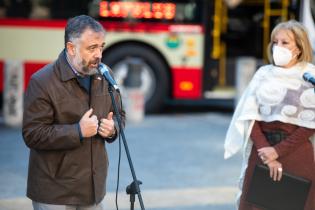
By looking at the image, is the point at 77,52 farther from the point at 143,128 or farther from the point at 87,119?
the point at 143,128

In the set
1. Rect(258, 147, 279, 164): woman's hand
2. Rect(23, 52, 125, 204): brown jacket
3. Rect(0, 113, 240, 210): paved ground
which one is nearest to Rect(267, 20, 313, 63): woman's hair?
Rect(258, 147, 279, 164): woman's hand

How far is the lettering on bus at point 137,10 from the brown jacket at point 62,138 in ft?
25.5

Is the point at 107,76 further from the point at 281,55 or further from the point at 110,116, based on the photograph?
the point at 281,55

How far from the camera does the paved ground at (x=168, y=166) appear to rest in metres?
6.67

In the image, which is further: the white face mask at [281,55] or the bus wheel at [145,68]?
the bus wheel at [145,68]

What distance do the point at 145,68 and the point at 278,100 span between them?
747 cm

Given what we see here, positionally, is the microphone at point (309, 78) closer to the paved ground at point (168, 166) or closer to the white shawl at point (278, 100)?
the white shawl at point (278, 100)

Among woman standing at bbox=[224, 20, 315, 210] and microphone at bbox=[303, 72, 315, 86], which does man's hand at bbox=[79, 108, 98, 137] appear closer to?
woman standing at bbox=[224, 20, 315, 210]

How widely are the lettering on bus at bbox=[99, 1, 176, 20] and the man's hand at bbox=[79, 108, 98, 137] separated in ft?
26.1

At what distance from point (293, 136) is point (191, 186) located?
304 cm

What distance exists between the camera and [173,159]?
28.3 ft

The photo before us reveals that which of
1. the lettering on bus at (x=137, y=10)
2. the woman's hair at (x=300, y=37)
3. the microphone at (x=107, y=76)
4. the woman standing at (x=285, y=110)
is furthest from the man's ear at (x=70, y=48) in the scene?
the lettering on bus at (x=137, y=10)

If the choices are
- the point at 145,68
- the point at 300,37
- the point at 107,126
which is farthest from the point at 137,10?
the point at 107,126

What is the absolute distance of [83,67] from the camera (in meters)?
3.69
